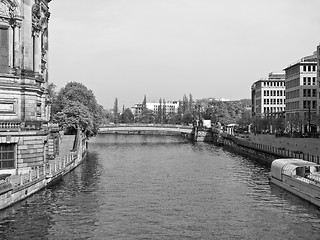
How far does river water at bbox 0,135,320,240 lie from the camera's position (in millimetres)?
32688

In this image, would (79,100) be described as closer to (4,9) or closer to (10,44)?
(10,44)

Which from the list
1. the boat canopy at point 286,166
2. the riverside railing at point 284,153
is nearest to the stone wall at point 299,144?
the riverside railing at point 284,153

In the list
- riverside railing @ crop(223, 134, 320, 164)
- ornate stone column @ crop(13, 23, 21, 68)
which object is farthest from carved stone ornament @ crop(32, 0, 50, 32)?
riverside railing @ crop(223, 134, 320, 164)

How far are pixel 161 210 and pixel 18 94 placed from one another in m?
21.6

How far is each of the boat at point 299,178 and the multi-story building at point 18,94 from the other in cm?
2642

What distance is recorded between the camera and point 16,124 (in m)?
49.4

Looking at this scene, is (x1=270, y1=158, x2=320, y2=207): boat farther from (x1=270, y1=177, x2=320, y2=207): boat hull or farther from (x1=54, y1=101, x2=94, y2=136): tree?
(x1=54, y1=101, x2=94, y2=136): tree

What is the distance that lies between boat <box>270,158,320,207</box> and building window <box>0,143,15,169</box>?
28637mm

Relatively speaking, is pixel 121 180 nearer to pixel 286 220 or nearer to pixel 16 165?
pixel 16 165

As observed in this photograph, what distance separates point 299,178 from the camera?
154ft

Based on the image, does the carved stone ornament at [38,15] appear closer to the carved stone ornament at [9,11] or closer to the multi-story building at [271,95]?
the carved stone ornament at [9,11]

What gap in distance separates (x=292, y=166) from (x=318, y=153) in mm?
18246

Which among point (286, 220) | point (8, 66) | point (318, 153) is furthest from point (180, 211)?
point (318, 153)

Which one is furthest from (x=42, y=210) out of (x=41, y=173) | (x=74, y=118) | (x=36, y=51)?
(x=74, y=118)
